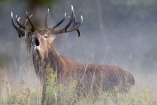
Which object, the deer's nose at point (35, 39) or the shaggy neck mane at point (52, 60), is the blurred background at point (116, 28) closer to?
the shaggy neck mane at point (52, 60)

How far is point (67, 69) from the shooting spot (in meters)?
12.3

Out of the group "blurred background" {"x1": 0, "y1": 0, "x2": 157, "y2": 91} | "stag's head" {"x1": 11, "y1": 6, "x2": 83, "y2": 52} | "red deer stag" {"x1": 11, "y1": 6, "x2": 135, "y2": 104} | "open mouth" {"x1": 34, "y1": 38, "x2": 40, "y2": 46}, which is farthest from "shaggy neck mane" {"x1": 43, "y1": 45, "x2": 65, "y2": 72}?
"blurred background" {"x1": 0, "y1": 0, "x2": 157, "y2": 91}

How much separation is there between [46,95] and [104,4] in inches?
635

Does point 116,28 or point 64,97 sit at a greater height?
point 116,28

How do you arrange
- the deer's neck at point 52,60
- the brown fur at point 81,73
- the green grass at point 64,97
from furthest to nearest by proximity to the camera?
the deer's neck at point 52,60, the brown fur at point 81,73, the green grass at point 64,97

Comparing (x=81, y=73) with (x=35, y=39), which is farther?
(x=81, y=73)

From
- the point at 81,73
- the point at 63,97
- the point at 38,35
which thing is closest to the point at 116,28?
the point at 81,73

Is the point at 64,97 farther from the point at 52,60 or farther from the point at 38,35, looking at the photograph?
the point at 52,60

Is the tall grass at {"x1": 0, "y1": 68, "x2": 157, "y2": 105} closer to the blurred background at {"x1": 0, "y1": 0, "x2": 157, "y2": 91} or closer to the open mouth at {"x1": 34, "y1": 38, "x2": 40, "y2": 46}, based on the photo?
the open mouth at {"x1": 34, "y1": 38, "x2": 40, "y2": 46}

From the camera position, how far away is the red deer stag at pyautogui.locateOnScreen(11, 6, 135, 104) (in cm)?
1194

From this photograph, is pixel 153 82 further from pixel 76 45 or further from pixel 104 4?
pixel 104 4

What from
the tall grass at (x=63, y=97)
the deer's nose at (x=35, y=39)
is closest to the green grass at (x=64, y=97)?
the tall grass at (x=63, y=97)

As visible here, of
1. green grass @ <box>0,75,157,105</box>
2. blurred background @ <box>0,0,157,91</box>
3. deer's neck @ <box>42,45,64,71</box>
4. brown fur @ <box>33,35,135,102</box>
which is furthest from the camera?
blurred background @ <box>0,0,157,91</box>

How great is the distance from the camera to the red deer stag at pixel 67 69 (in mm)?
11938
